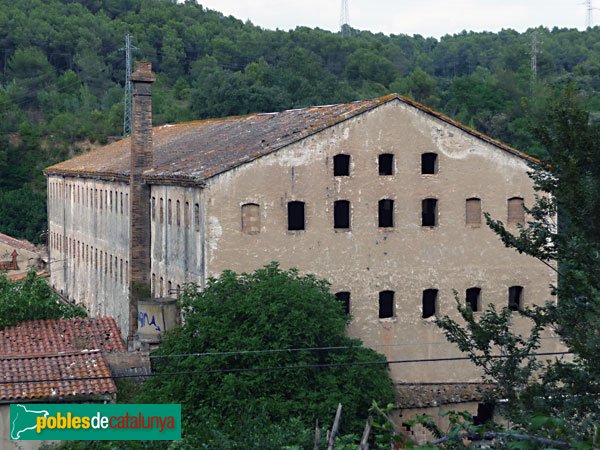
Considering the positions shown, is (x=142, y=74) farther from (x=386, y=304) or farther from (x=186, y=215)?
(x=386, y=304)

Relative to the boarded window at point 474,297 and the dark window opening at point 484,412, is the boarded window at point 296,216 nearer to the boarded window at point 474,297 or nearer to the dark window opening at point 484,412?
the boarded window at point 474,297

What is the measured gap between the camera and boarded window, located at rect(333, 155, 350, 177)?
95.0ft

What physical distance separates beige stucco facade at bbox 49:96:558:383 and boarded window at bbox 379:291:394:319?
166mm

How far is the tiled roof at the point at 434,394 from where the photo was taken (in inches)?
1119

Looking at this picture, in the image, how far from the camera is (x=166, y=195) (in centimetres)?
3144

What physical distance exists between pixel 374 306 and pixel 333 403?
595cm

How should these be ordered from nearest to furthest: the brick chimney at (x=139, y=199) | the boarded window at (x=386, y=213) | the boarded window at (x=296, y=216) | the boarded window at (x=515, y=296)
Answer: the boarded window at (x=296, y=216) < the boarded window at (x=386, y=213) < the boarded window at (x=515, y=296) < the brick chimney at (x=139, y=199)

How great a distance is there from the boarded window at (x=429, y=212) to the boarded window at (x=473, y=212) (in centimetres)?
100

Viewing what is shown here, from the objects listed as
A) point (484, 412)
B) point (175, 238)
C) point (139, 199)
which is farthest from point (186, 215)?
point (484, 412)

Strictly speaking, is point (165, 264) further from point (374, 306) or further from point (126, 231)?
point (374, 306)

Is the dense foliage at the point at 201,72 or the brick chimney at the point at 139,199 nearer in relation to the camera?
the brick chimney at the point at 139,199

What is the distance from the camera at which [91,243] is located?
139 ft

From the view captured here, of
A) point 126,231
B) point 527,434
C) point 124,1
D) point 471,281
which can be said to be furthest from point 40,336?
point 124,1

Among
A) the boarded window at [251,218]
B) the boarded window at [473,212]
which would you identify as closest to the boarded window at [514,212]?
the boarded window at [473,212]
